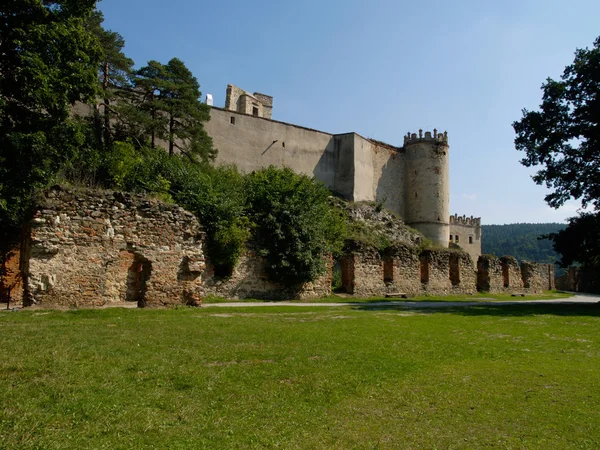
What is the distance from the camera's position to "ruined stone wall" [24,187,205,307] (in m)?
13.1

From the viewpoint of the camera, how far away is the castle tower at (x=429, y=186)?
1938 inches

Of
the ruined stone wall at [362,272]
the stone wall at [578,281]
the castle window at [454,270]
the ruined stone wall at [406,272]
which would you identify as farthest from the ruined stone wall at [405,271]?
the stone wall at [578,281]

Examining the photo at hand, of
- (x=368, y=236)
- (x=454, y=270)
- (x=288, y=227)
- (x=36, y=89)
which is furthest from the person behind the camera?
(x=368, y=236)

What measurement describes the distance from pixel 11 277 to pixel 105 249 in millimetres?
5536

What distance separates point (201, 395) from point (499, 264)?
33105 millimetres

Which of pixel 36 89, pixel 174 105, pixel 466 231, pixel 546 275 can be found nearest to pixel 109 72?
pixel 174 105

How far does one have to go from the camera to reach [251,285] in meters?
20.6

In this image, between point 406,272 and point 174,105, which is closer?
point 406,272

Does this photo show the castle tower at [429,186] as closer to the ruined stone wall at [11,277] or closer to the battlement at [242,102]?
the battlement at [242,102]

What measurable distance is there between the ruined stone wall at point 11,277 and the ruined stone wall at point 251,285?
260 inches

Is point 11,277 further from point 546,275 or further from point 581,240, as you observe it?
point 546,275

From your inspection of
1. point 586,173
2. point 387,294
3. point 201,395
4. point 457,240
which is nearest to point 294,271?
Result: point 387,294

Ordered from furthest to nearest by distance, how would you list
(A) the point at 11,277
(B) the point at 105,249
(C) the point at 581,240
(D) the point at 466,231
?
(D) the point at 466,231, (C) the point at 581,240, (A) the point at 11,277, (B) the point at 105,249

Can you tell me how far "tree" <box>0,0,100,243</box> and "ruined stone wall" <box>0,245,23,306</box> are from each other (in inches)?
36.4
